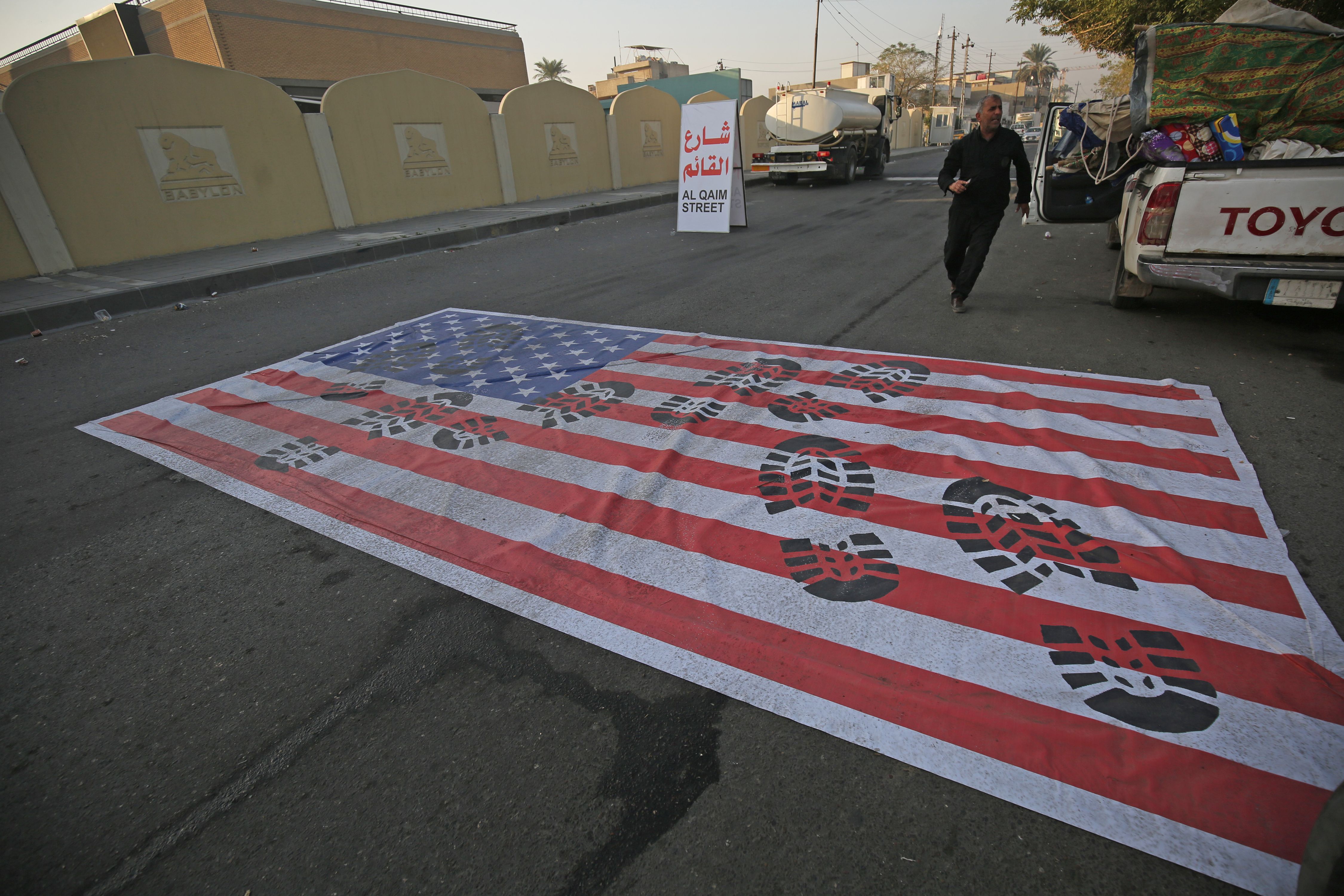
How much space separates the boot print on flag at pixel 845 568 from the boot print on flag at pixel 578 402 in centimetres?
175

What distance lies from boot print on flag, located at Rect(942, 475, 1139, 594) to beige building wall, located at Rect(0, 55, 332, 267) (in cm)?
1170

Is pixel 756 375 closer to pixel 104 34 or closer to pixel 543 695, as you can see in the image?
pixel 543 695

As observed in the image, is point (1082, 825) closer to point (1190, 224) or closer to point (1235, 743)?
point (1235, 743)

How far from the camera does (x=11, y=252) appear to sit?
27.2 ft

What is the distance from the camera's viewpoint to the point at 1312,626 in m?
2.01

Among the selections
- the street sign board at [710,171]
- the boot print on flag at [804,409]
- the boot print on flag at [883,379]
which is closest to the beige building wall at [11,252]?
the street sign board at [710,171]

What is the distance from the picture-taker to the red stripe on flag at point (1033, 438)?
9.78 feet

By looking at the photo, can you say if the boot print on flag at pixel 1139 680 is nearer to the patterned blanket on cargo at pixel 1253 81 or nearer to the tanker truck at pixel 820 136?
the patterned blanket on cargo at pixel 1253 81

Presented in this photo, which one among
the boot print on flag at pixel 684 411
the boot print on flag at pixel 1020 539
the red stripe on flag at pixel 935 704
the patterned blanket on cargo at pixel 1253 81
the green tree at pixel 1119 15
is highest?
the green tree at pixel 1119 15

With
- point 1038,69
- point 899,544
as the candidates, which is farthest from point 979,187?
point 1038,69

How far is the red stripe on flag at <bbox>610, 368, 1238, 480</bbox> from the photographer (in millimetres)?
2982

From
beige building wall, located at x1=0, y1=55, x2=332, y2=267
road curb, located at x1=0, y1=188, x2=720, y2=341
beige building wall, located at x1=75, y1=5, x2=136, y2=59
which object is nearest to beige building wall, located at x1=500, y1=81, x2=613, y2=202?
road curb, located at x1=0, y1=188, x2=720, y2=341

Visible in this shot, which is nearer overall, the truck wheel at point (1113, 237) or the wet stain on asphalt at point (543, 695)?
the wet stain on asphalt at point (543, 695)

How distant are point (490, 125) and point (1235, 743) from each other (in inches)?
647
